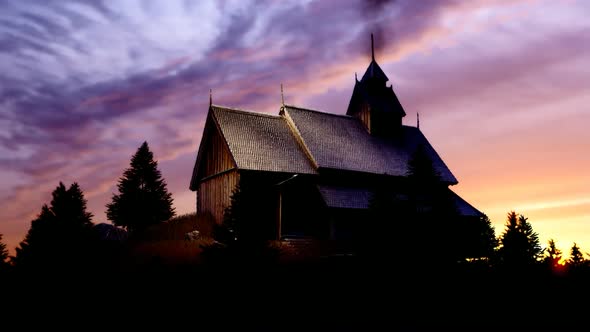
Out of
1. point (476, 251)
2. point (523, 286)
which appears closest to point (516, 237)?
point (476, 251)

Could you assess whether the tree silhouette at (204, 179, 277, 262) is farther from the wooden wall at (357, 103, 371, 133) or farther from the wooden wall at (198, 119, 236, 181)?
the wooden wall at (357, 103, 371, 133)

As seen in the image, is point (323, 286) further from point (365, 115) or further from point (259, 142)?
point (365, 115)

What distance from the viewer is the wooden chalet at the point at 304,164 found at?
38500mm

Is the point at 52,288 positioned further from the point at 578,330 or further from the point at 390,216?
the point at 578,330

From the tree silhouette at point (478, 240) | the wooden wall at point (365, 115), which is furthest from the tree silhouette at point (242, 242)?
the wooden wall at point (365, 115)

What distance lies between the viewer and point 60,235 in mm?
38219

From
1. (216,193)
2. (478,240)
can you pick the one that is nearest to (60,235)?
(216,193)

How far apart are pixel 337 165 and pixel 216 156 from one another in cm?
892

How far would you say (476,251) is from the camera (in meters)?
44.4

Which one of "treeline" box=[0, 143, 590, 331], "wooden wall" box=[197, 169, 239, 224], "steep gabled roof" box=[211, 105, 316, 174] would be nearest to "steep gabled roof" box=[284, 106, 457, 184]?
"steep gabled roof" box=[211, 105, 316, 174]

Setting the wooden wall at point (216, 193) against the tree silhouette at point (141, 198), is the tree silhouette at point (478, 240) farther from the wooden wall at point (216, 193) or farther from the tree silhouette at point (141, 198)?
the tree silhouette at point (141, 198)

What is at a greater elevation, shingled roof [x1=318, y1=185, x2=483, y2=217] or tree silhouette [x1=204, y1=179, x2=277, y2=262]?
shingled roof [x1=318, y1=185, x2=483, y2=217]

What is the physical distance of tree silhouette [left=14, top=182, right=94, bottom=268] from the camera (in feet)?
118

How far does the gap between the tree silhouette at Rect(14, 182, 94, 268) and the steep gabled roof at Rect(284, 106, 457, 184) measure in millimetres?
17241
